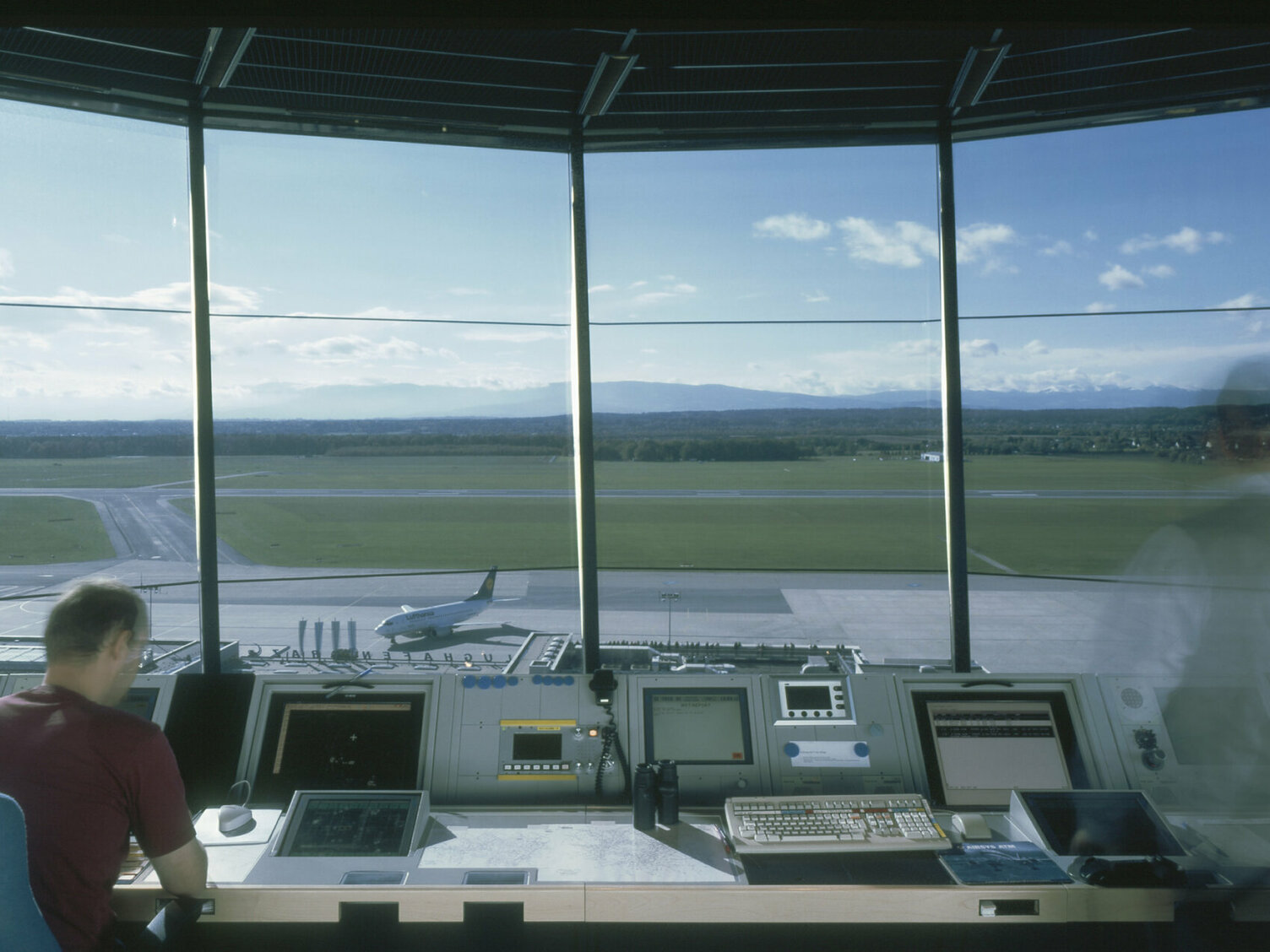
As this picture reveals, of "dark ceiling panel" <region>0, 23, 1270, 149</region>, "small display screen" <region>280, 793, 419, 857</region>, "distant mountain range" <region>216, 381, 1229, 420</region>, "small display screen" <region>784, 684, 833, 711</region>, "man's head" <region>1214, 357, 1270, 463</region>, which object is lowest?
"small display screen" <region>280, 793, 419, 857</region>

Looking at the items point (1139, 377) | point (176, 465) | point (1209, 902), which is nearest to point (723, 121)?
point (1139, 377)

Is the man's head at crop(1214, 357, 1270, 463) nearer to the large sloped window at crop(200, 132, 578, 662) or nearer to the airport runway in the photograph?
the large sloped window at crop(200, 132, 578, 662)

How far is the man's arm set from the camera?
1.40 m

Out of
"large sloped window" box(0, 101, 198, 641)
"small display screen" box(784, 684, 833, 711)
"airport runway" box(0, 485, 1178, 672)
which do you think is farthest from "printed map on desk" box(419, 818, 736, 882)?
"airport runway" box(0, 485, 1178, 672)

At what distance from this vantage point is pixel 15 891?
1.12 m

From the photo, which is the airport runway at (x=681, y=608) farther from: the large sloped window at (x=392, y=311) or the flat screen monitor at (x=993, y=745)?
→ the flat screen monitor at (x=993, y=745)

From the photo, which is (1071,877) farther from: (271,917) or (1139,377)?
(1139,377)

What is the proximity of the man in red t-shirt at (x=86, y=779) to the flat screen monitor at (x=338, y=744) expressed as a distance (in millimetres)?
648

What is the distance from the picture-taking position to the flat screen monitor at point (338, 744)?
2.09 metres

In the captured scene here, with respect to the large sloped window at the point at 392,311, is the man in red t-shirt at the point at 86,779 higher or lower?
lower

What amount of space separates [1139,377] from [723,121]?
2.11 meters

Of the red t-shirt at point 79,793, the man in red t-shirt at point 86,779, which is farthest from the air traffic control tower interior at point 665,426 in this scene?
the red t-shirt at point 79,793

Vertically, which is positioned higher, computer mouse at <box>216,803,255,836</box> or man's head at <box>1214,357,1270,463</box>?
man's head at <box>1214,357,1270,463</box>

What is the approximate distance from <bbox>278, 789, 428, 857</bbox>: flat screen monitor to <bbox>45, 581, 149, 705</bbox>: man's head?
0.62 m
